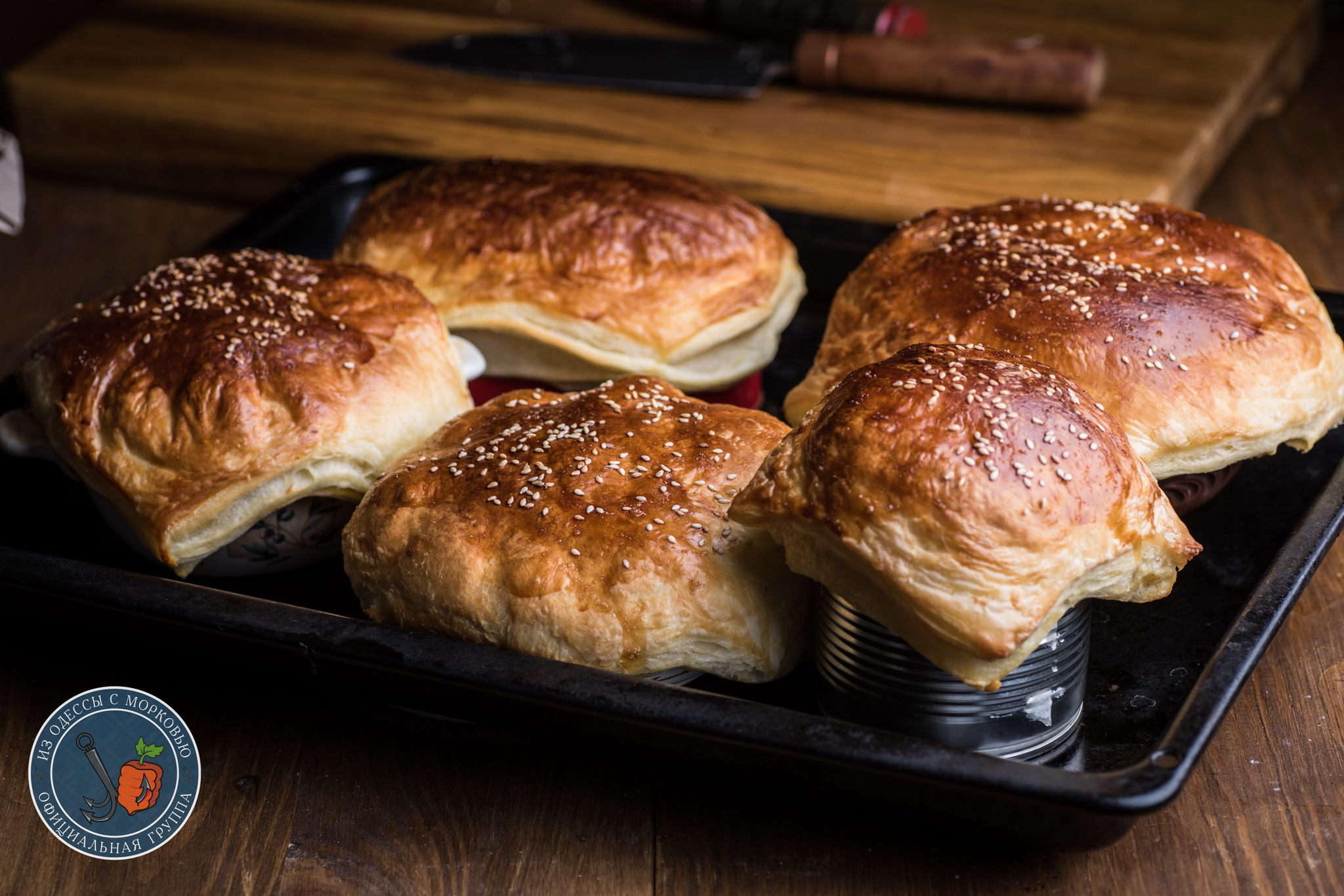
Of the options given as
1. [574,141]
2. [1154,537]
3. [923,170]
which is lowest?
[574,141]

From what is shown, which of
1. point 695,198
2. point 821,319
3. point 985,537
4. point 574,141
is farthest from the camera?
point 574,141

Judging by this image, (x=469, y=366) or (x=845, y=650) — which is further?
(x=469, y=366)

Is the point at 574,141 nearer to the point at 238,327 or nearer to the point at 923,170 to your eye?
the point at 923,170

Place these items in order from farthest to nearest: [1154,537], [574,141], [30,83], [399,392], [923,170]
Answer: [30,83]
[574,141]
[923,170]
[399,392]
[1154,537]

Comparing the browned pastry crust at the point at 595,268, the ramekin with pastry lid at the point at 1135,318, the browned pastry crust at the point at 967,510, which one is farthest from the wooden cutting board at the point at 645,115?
the browned pastry crust at the point at 967,510

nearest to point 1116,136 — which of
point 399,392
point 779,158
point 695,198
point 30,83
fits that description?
point 779,158

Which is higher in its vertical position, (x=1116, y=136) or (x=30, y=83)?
(x=1116, y=136)

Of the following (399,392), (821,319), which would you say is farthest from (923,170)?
(399,392)

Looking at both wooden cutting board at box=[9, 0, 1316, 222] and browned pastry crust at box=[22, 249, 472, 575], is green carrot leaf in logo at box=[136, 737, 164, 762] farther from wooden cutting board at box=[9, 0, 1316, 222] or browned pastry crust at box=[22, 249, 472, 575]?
wooden cutting board at box=[9, 0, 1316, 222]
